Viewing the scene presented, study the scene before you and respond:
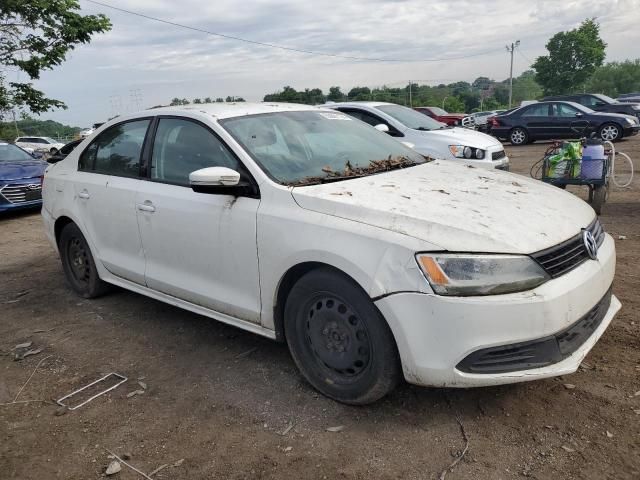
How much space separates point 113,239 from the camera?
4242 mm

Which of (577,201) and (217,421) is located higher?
(577,201)

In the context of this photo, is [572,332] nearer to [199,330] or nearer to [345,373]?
[345,373]

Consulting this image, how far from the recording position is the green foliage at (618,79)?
68.8 m

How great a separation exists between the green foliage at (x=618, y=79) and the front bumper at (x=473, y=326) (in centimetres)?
7468

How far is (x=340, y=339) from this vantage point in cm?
283

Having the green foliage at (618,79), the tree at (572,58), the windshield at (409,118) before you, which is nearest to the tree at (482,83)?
the green foliage at (618,79)

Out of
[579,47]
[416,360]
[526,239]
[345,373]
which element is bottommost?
[345,373]

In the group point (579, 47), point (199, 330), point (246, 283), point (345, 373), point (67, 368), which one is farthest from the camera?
point (579, 47)

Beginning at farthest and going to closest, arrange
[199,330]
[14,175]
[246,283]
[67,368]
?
[14,175], [199,330], [67,368], [246,283]

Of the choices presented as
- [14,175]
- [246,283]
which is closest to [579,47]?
[14,175]

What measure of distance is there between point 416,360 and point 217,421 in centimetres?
114

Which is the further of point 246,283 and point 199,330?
point 199,330

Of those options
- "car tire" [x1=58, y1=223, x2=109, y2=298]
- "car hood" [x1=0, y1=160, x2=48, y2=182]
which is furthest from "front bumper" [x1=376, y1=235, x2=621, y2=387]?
"car hood" [x1=0, y1=160, x2=48, y2=182]

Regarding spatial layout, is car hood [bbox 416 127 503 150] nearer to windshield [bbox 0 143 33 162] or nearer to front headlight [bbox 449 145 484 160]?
front headlight [bbox 449 145 484 160]
